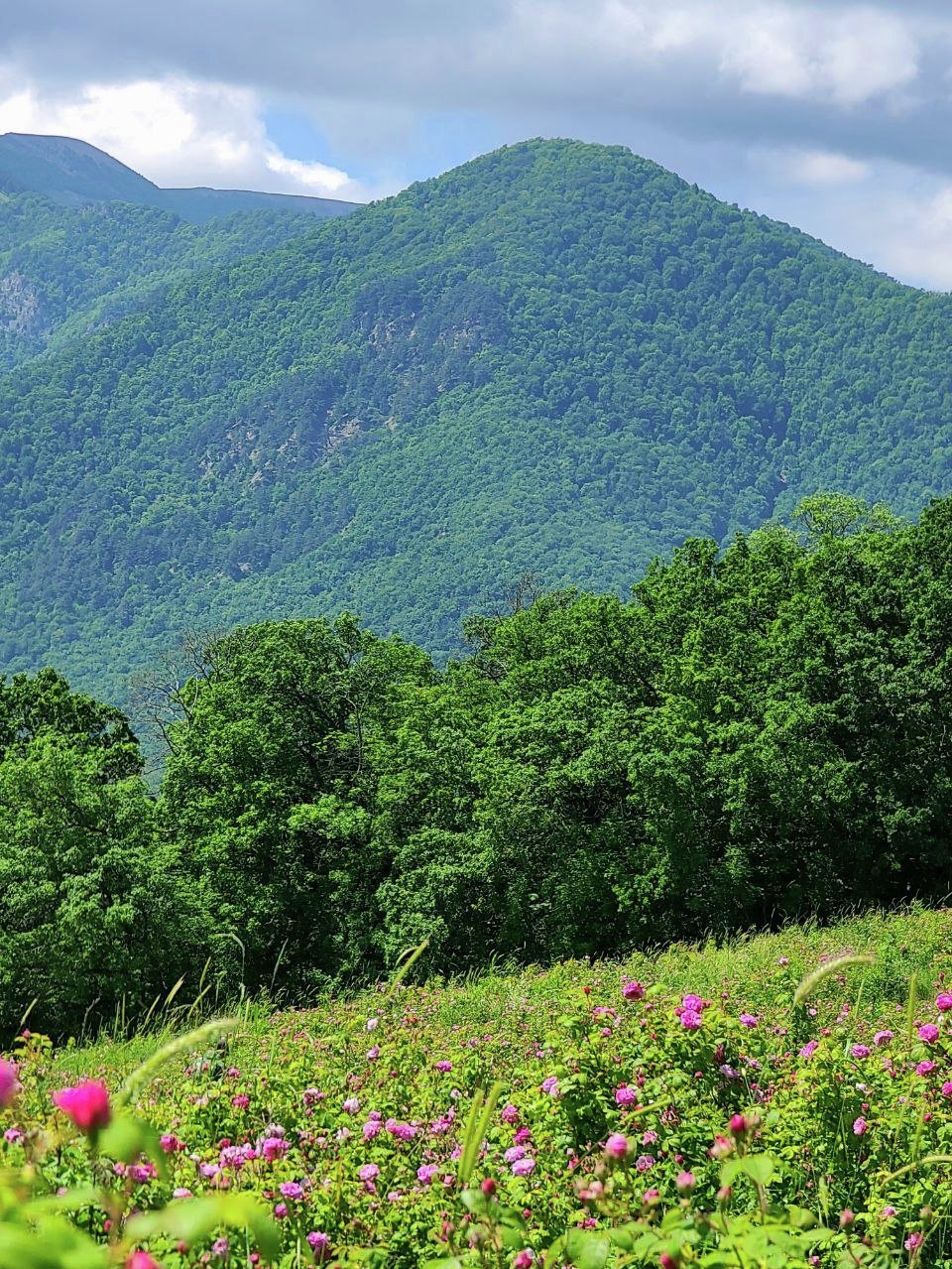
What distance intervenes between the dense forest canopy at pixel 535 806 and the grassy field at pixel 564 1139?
19729 millimetres

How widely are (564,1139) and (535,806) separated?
77.6ft

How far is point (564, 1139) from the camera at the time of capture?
203 inches

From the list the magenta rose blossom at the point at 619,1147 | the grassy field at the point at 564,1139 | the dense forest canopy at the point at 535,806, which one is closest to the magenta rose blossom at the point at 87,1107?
the grassy field at the point at 564,1139

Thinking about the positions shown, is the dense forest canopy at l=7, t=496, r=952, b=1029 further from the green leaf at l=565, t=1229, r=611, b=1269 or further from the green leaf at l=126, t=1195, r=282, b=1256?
the green leaf at l=126, t=1195, r=282, b=1256

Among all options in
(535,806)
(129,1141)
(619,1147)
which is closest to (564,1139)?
(619,1147)

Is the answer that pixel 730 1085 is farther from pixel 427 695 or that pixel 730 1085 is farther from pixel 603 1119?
pixel 427 695

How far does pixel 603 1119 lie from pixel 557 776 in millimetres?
23712

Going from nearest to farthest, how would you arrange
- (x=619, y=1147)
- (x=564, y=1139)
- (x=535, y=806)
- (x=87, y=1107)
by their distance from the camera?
1. (x=87, y=1107)
2. (x=619, y=1147)
3. (x=564, y=1139)
4. (x=535, y=806)

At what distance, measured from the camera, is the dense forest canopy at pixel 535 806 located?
27.3m

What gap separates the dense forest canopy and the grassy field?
19729mm

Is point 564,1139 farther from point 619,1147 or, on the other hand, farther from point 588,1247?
point 619,1147

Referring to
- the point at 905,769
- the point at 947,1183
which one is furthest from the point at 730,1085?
the point at 905,769

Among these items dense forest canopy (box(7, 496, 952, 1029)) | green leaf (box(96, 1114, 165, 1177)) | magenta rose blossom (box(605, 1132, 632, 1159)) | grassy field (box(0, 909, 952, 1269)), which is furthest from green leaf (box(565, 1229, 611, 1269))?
dense forest canopy (box(7, 496, 952, 1029))

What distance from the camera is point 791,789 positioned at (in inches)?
1121
